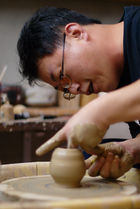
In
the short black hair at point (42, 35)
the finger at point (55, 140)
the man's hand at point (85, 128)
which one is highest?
the short black hair at point (42, 35)

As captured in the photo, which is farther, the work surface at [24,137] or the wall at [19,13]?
the wall at [19,13]

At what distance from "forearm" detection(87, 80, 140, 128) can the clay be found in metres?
0.03

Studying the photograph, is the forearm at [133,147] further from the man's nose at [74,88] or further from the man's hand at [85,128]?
the man's hand at [85,128]

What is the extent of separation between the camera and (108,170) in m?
1.43

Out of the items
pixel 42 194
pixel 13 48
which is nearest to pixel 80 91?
pixel 42 194

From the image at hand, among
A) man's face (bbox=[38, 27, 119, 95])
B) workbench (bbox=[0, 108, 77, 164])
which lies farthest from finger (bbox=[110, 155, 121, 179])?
workbench (bbox=[0, 108, 77, 164])

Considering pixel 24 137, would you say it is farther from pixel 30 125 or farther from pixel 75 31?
pixel 75 31

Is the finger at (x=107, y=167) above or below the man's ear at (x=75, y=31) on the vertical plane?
below

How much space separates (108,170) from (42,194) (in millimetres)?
410

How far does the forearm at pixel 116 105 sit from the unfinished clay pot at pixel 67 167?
180mm

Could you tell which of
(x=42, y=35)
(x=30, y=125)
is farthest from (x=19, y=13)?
(x=42, y=35)

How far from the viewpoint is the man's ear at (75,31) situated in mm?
1468

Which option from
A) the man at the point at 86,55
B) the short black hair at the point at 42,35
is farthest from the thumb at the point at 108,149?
the short black hair at the point at 42,35

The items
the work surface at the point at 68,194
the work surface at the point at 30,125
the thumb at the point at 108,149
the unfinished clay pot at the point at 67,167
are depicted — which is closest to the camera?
the work surface at the point at 68,194
